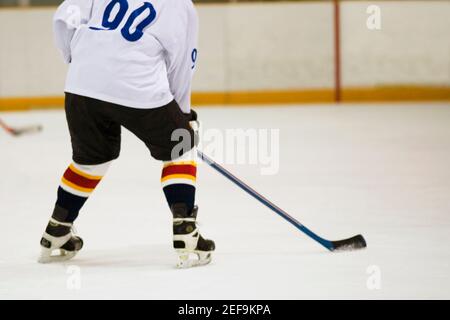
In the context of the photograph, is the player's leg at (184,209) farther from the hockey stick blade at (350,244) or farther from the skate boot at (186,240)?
the hockey stick blade at (350,244)

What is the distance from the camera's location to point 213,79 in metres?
9.41

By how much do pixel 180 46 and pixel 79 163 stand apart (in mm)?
454

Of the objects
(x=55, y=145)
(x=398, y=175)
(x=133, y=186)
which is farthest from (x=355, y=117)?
(x=133, y=186)

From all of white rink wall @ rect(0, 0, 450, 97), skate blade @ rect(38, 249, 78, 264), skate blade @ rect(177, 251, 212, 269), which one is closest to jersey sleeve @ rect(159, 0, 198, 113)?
skate blade @ rect(177, 251, 212, 269)

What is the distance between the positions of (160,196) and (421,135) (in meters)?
2.73

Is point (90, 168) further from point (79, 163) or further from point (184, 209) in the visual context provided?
point (184, 209)

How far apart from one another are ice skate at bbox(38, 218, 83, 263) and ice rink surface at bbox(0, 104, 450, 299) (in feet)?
0.16

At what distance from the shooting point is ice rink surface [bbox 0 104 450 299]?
8.24 feet

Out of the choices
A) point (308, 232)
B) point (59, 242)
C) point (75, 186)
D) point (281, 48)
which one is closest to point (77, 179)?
point (75, 186)

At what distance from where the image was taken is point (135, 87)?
2656mm

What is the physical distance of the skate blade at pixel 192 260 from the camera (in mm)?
2727

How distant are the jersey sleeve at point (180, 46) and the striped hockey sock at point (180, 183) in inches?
6.4

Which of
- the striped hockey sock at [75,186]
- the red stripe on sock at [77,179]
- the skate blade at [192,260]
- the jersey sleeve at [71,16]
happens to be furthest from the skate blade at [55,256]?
the jersey sleeve at [71,16]
